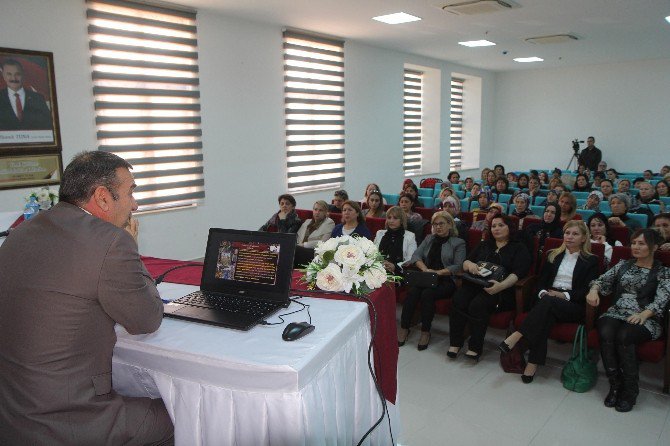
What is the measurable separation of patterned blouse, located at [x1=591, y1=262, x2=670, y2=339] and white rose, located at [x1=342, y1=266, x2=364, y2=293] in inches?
84.6

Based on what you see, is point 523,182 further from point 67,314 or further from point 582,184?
point 67,314

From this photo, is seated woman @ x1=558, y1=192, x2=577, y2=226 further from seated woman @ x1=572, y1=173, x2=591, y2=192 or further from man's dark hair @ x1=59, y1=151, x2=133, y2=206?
man's dark hair @ x1=59, y1=151, x2=133, y2=206

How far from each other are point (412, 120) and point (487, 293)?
876 cm

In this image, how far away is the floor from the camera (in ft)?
9.22

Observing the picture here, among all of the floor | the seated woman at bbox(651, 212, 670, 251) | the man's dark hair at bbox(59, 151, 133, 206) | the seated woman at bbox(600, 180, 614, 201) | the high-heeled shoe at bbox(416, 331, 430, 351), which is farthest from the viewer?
the seated woman at bbox(600, 180, 614, 201)

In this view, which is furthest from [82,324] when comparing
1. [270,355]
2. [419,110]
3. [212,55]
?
[419,110]

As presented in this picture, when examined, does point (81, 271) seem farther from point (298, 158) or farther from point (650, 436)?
point (298, 158)

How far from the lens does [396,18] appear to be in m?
7.48

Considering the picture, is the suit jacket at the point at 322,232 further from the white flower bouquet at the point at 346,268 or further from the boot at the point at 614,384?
the white flower bouquet at the point at 346,268

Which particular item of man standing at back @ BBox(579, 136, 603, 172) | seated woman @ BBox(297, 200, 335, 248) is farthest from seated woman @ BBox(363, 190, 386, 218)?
man standing at back @ BBox(579, 136, 603, 172)

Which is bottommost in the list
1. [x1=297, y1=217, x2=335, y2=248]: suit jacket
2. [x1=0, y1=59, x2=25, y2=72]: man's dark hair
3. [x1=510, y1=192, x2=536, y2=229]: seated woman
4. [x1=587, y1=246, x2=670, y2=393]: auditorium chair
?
[x1=587, y1=246, x2=670, y2=393]: auditorium chair

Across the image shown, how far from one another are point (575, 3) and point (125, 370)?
7.27 meters

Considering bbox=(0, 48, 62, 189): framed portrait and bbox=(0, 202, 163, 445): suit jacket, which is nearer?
bbox=(0, 202, 163, 445): suit jacket

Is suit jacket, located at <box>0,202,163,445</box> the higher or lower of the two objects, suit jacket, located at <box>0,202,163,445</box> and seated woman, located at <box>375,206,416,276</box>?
the higher
